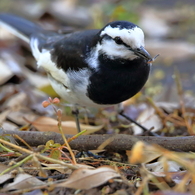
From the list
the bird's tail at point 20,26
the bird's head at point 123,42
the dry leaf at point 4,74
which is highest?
the bird's tail at point 20,26

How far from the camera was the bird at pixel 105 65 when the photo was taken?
2920 millimetres

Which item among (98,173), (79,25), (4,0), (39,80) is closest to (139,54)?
(98,173)

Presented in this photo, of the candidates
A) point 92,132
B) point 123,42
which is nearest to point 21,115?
point 92,132

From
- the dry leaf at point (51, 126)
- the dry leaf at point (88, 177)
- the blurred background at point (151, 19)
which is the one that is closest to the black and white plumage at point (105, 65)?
the dry leaf at point (51, 126)

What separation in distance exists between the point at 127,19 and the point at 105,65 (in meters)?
2.26

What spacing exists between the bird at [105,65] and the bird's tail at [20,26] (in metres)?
1.19

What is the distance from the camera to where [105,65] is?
3.04 metres

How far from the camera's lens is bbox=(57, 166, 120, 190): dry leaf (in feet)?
6.96

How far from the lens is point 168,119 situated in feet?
12.2

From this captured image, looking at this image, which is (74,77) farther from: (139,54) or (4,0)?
(4,0)

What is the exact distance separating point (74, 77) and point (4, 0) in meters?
5.03

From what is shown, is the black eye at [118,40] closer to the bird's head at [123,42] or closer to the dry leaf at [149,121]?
the bird's head at [123,42]

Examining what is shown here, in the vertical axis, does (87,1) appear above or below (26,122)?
above

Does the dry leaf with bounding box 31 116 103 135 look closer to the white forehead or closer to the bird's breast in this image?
the bird's breast
